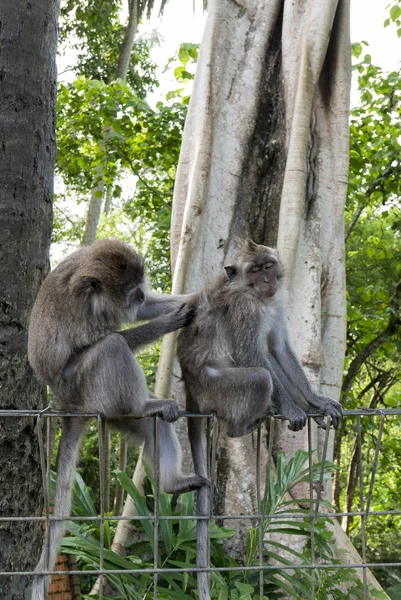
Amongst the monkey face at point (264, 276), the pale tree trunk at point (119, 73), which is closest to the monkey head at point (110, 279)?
the monkey face at point (264, 276)

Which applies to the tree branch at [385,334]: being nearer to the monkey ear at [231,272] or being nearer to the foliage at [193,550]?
the foliage at [193,550]

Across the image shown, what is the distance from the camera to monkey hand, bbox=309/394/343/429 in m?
3.23

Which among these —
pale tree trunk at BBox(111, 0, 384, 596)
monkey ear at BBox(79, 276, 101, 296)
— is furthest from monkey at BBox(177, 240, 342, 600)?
pale tree trunk at BBox(111, 0, 384, 596)

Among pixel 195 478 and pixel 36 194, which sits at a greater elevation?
pixel 36 194

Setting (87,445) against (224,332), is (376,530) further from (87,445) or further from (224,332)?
(224,332)

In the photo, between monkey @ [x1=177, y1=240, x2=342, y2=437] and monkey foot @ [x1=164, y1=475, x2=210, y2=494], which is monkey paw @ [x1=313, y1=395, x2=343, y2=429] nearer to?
monkey @ [x1=177, y1=240, x2=342, y2=437]

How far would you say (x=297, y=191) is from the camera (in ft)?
17.1

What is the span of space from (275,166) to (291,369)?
2.49 m

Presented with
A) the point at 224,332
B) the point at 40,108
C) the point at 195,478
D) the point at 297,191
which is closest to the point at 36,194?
the point at 40,108

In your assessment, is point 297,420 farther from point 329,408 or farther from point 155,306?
point 155,306

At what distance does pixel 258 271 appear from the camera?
141 inches

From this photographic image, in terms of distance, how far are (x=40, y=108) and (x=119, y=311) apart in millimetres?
1085

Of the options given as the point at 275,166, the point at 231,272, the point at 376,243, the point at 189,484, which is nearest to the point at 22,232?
the point at 231,272

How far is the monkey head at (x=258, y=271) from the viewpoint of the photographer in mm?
3555
